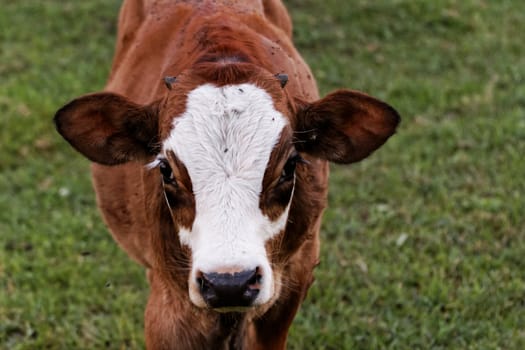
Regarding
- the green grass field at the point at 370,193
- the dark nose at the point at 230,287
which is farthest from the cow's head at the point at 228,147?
the green grass field at the point at 370,193

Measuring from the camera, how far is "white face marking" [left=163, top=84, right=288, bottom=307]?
2.84m

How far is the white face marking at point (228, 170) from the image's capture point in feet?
9.33

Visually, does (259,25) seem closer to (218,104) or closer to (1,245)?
(218,104)

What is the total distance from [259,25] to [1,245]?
2658mm

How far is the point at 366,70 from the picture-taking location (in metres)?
7.94

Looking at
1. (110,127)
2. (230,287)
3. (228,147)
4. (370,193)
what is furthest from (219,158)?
(370,193)

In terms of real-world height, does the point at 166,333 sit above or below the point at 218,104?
below

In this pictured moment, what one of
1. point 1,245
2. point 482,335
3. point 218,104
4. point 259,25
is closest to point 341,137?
point 218,104

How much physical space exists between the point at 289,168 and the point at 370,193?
310cm

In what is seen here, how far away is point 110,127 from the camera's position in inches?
136

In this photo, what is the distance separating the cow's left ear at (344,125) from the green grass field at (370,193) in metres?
1.62

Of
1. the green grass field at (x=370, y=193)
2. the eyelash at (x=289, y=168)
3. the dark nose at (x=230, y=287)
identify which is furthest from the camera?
the green grass field at (x=370, y=193)

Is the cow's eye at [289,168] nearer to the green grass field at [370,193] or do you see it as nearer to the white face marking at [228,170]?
the white face marking at [228,170]

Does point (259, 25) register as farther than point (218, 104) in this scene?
Yes
